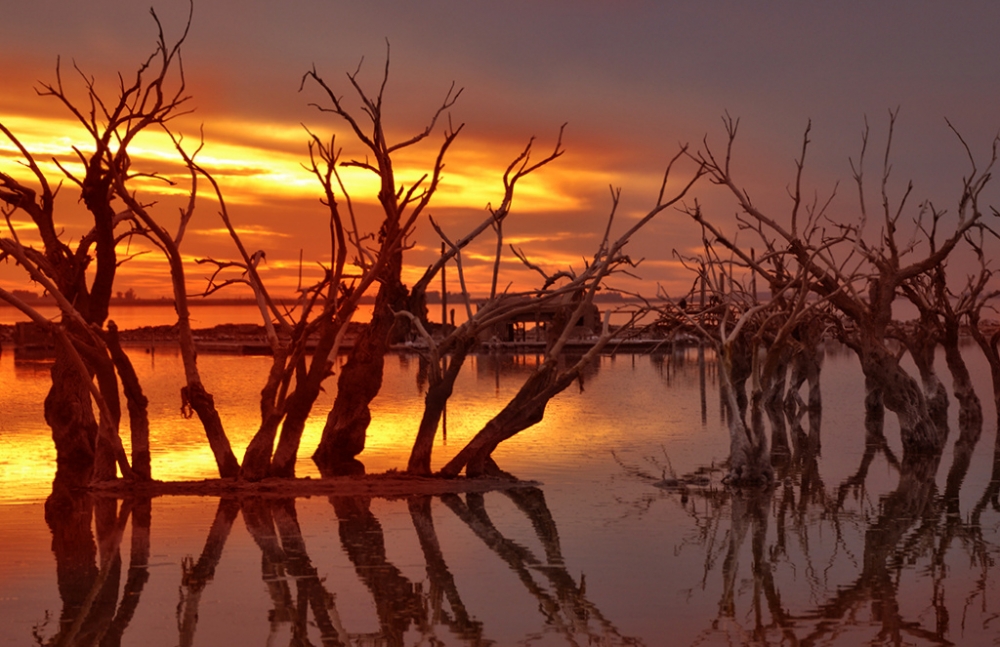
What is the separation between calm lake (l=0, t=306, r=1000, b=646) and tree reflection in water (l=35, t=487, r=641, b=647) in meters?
0.03

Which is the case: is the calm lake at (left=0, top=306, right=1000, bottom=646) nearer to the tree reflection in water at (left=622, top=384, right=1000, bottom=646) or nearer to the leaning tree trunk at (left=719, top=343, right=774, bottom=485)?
the tree reflection in water at (left=622, top=384, right=1000, bottom=646)

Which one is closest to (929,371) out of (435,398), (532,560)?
(435,398)

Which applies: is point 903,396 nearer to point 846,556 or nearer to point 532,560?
point 846,556

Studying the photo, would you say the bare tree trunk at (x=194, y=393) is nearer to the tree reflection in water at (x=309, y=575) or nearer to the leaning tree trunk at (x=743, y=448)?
the tree reflection in water at (x=309, y=575)

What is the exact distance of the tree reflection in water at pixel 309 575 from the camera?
10312 millimetres

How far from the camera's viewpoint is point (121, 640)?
32.8 ft

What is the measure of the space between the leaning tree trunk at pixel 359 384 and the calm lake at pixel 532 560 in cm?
63

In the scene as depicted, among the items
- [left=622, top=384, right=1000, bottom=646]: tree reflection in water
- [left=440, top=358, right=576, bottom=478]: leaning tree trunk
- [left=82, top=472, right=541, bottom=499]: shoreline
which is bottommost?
[left=622, top=384, right=1000, bottom=646]: tree reflection in water

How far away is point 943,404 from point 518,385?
1995 cm

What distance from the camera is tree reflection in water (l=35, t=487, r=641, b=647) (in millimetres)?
10312

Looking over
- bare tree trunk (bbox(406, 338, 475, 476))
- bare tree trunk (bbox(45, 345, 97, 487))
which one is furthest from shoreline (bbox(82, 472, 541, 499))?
bare tree trunk (bbox(45, 345, 97, 487))

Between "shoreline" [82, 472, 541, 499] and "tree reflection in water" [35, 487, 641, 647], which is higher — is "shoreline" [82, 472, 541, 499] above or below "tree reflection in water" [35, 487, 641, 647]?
above

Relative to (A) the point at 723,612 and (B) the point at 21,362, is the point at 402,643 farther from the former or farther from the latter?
(B) the point at 21,362

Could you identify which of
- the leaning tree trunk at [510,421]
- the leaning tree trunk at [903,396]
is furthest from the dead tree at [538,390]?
the leaning tree trunk at [903,396]
